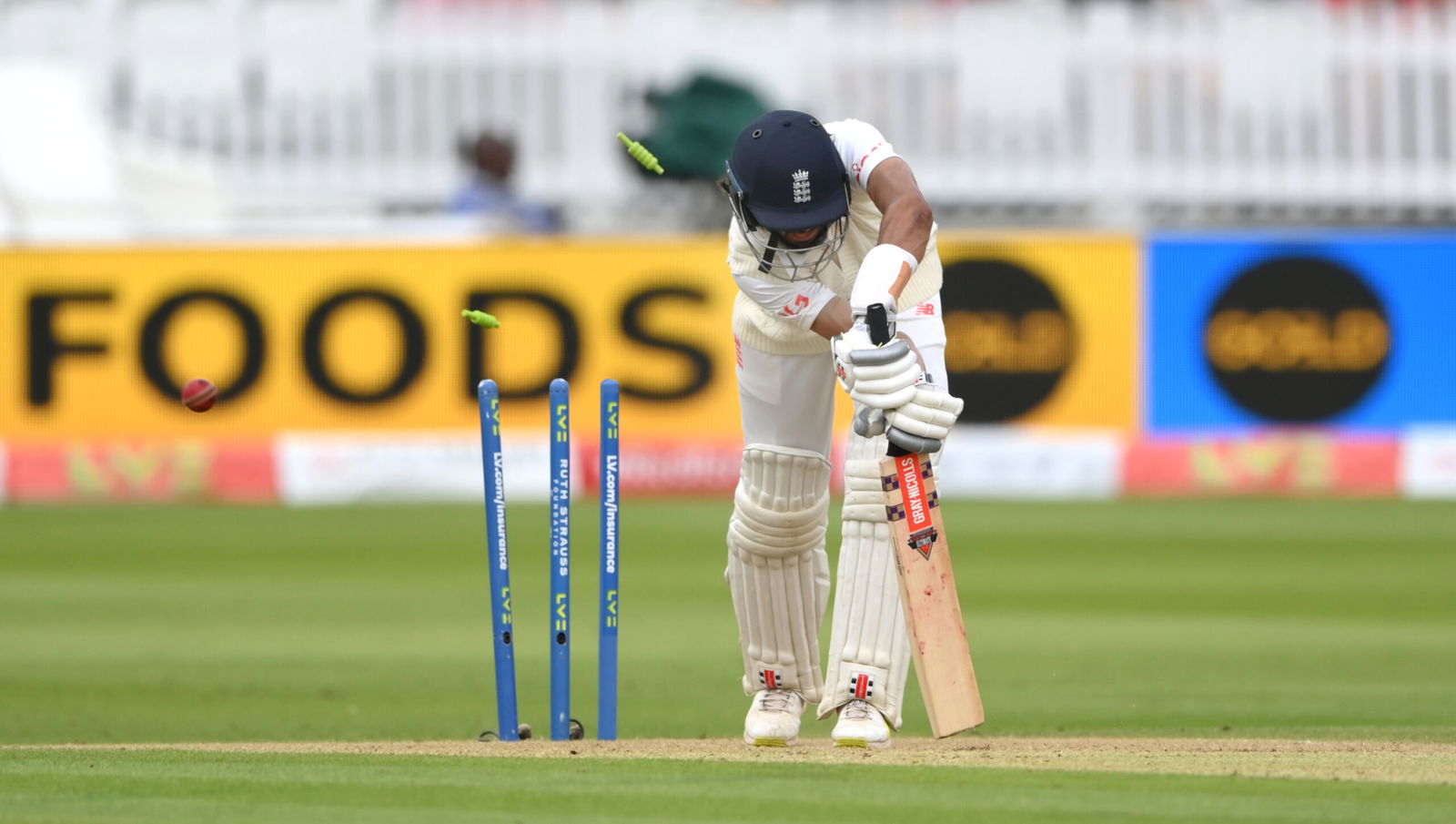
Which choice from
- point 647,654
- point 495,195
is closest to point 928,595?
point 647,654

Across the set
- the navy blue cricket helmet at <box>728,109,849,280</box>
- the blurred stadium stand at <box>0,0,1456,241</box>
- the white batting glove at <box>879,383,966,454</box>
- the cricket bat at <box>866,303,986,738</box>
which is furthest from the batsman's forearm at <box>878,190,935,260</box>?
the blurred stadium stand at <box>0,0,1456,241</box>

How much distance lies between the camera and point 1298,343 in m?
13.2

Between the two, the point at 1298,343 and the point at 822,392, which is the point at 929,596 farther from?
the point at 1298,343

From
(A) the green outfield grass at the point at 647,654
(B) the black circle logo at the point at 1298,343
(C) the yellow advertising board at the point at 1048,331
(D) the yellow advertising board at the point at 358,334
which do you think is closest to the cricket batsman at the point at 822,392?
(A) the green outfield grass at the point at 647,654

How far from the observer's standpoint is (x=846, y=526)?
18.0 ft

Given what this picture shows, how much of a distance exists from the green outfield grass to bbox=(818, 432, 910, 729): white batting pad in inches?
22.0

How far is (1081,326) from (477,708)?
7045 mm

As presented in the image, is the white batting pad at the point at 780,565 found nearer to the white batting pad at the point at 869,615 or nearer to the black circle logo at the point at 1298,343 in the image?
the white batting pad at the point at 869,615

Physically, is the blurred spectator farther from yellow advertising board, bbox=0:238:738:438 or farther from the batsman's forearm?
the batsman's forearm

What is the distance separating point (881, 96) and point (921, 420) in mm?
10431

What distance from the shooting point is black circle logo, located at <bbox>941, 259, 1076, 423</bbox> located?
43.0 ft

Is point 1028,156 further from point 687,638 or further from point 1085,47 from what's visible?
point 687,638

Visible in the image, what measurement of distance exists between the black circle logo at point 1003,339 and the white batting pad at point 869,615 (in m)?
7.73

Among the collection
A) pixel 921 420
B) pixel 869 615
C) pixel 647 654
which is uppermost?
pixel 921 420
